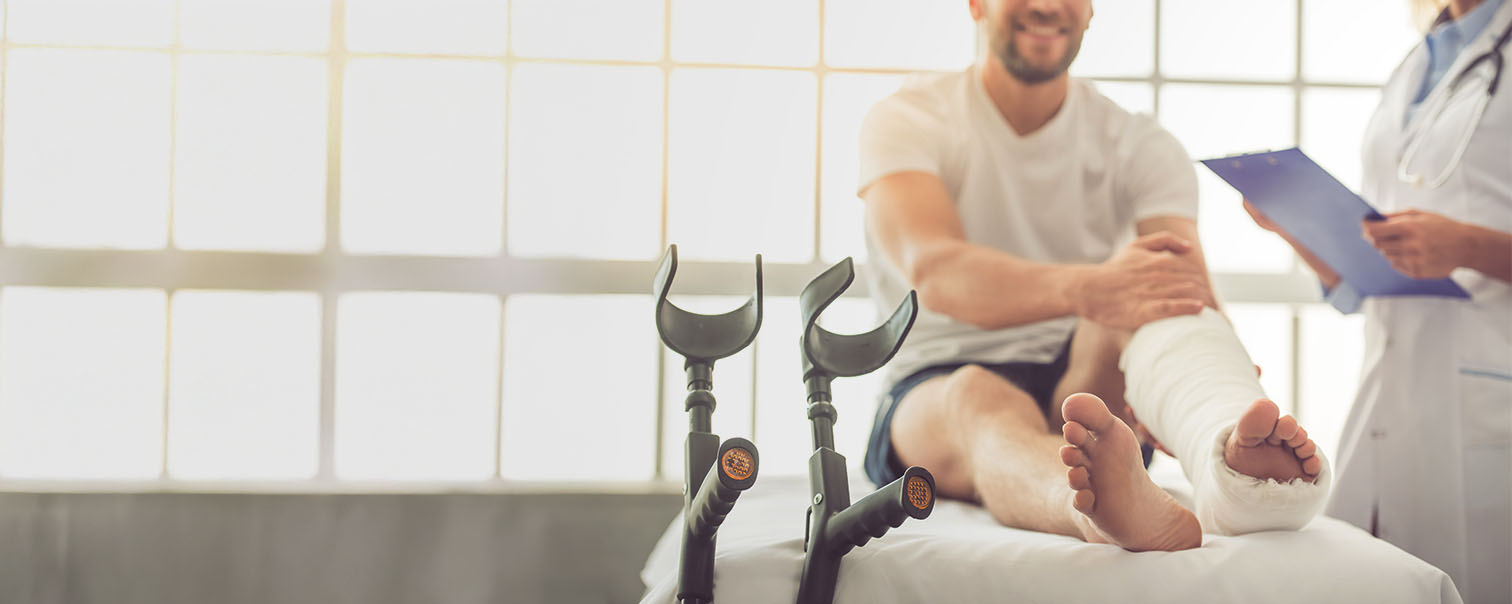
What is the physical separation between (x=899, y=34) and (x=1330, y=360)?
3.52ft

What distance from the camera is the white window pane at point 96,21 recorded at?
5.99 feet

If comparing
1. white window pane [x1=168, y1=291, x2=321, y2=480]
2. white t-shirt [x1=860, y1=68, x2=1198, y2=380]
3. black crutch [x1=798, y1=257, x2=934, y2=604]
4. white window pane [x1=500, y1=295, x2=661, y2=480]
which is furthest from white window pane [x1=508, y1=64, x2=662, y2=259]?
black crutch [x1=798, y1=257, x2=934, y2=604]

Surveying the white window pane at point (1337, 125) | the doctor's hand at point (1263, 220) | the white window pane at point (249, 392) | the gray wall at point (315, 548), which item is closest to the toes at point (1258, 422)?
the doctor's hand at point (1263, 220)

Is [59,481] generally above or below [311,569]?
above

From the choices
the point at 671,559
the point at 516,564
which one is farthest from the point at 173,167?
the point at 671,559

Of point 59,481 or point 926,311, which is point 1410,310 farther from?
point 59,481

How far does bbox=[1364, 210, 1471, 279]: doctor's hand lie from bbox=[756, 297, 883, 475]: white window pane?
859 millimetres

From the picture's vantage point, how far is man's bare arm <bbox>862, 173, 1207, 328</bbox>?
108 cm

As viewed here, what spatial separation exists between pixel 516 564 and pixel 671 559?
0.78 m

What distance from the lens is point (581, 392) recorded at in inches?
75.7

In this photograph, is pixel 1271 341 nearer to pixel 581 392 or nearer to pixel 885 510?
pixel 581 392

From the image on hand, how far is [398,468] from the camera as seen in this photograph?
188 cm

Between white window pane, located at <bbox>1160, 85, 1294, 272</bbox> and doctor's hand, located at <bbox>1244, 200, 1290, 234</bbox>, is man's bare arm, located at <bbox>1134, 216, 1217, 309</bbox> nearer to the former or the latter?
doctor's hand, located at <bbox>1244, 200, 1290, 234</bbox>

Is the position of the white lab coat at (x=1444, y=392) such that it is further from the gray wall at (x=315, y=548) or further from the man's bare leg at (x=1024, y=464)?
the gray wall at (x=315, y=548)
